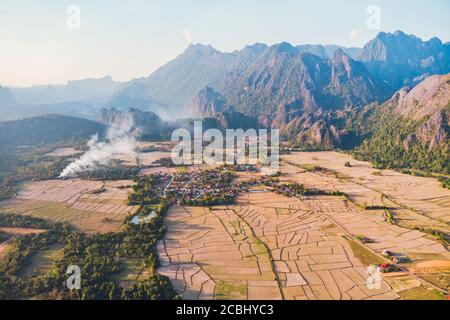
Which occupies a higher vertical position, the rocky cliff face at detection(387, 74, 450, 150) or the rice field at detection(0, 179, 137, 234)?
the rocky cliff face at detection(387, 74, 450, 150)

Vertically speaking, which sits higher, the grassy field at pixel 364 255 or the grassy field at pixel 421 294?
the grassy field at pixel 364 255

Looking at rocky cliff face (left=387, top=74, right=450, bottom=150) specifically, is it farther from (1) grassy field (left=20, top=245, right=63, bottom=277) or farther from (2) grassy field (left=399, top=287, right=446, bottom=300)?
(1) grassy field (left=20, top=245, right=63, bottom=277)

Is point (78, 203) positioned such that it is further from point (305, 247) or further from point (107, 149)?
point (107, 149)

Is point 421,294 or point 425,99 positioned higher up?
point 425,99

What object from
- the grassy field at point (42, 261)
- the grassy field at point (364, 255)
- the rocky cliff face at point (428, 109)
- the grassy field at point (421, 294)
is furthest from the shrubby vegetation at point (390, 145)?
the grassy field at point (42, 261)

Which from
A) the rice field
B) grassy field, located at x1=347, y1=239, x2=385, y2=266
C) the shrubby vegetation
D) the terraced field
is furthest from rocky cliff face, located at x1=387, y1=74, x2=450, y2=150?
the rice field

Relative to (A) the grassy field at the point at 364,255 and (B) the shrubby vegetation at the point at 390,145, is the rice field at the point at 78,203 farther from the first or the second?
(B) the shrubby vegetation at the point at 390,145

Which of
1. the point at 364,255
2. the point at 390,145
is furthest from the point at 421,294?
the point at 390,145
